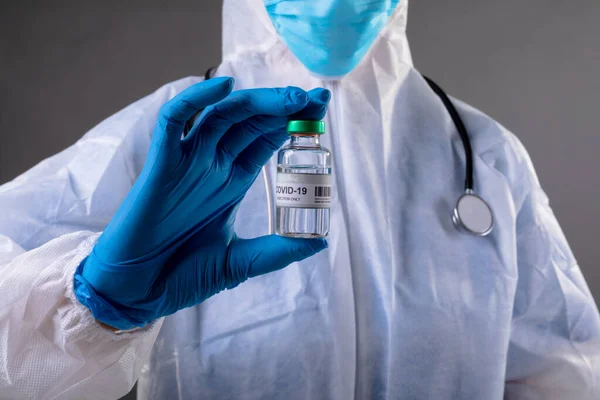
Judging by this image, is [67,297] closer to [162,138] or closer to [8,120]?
[162,138]

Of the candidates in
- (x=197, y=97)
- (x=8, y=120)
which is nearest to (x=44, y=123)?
(x=8, y=120)

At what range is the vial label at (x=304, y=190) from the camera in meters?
0.72

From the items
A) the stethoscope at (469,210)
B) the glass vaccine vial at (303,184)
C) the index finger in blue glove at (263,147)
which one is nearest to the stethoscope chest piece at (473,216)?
the stethoscope at (469,210)

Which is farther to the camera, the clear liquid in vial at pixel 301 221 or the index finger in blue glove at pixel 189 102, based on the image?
the clear liquid in vial at pixel 301 221

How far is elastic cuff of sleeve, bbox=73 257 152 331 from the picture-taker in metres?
0.75

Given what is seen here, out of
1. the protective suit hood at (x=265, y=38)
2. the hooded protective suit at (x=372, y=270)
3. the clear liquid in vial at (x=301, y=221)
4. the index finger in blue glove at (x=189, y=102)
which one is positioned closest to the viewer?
the index finger in blue glove at (x=189, y=102)

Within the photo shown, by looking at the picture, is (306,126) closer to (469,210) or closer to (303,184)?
(303,184)

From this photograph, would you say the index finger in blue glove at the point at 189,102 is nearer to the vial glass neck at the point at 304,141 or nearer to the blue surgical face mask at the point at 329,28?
the vial glass neck at the point at 304,141

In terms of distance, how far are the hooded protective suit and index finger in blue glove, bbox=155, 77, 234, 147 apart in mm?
226

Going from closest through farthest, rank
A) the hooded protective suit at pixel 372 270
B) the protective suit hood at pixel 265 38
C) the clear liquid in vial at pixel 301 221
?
the clear liquid in vial at pixel 301 221 < the hooded protective suit at pixel 372 270 < the protective suit hood at pixel 265 38

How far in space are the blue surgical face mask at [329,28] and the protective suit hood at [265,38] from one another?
2.5 inches

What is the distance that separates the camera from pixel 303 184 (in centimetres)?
72

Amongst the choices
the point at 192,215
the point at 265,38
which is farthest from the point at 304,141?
the point at 265,38

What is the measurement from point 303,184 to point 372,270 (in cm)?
33
